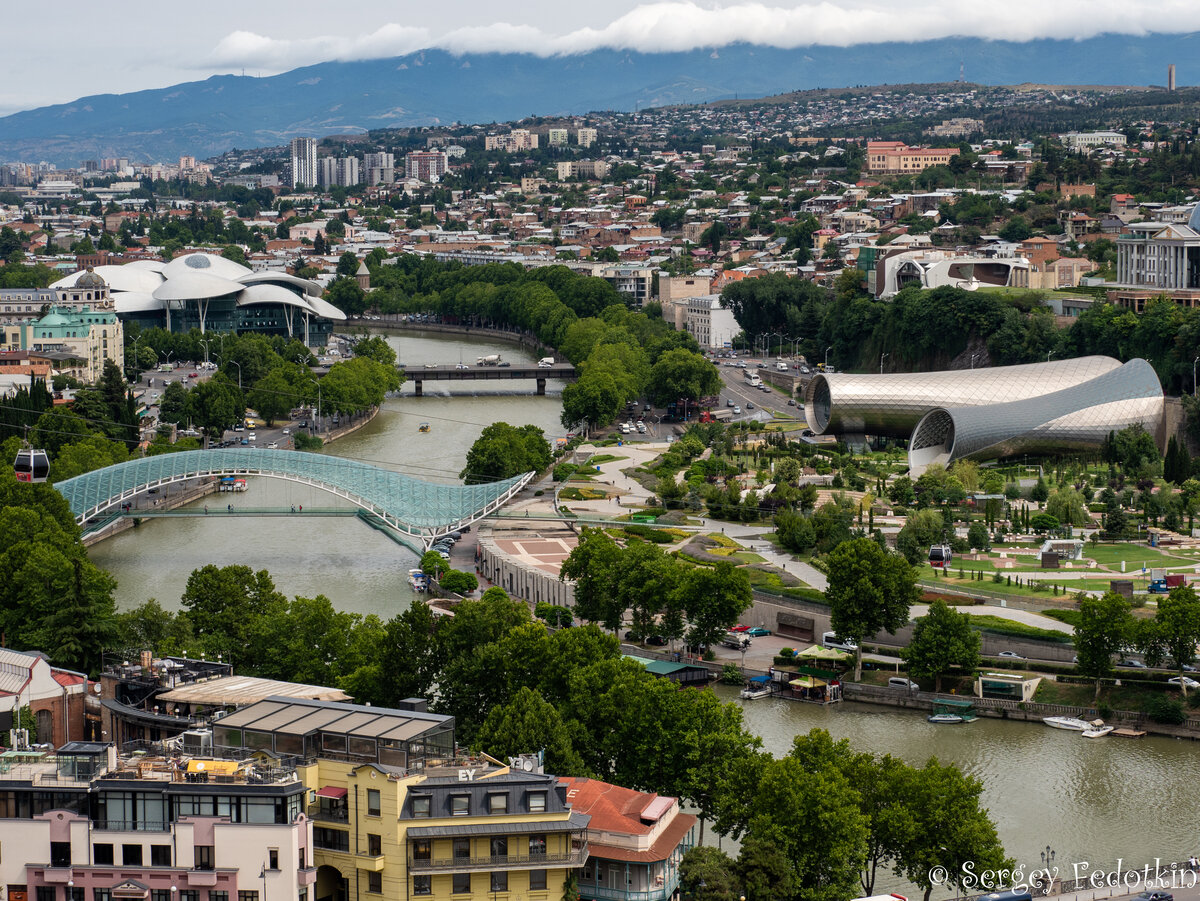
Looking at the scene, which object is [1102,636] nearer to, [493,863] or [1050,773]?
[1050,773]

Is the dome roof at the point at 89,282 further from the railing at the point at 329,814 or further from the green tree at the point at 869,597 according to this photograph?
the railing at the point at 329,814

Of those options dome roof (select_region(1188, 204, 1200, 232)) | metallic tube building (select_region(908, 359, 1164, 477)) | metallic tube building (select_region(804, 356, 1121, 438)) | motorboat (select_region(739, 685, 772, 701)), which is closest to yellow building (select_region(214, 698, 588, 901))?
motorboat (select_region(739, 685, 772, 701))

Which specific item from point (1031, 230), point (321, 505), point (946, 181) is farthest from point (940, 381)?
point (946, 181)

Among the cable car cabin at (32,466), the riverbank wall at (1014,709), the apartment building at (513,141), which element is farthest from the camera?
the apartment building at (513,141)

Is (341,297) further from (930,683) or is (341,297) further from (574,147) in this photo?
(574,147)

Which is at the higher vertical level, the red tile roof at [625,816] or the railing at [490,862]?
the railing at [490,862]

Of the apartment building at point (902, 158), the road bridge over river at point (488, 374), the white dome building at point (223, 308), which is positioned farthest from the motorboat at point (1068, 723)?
the apartment building at point (902, 158)
